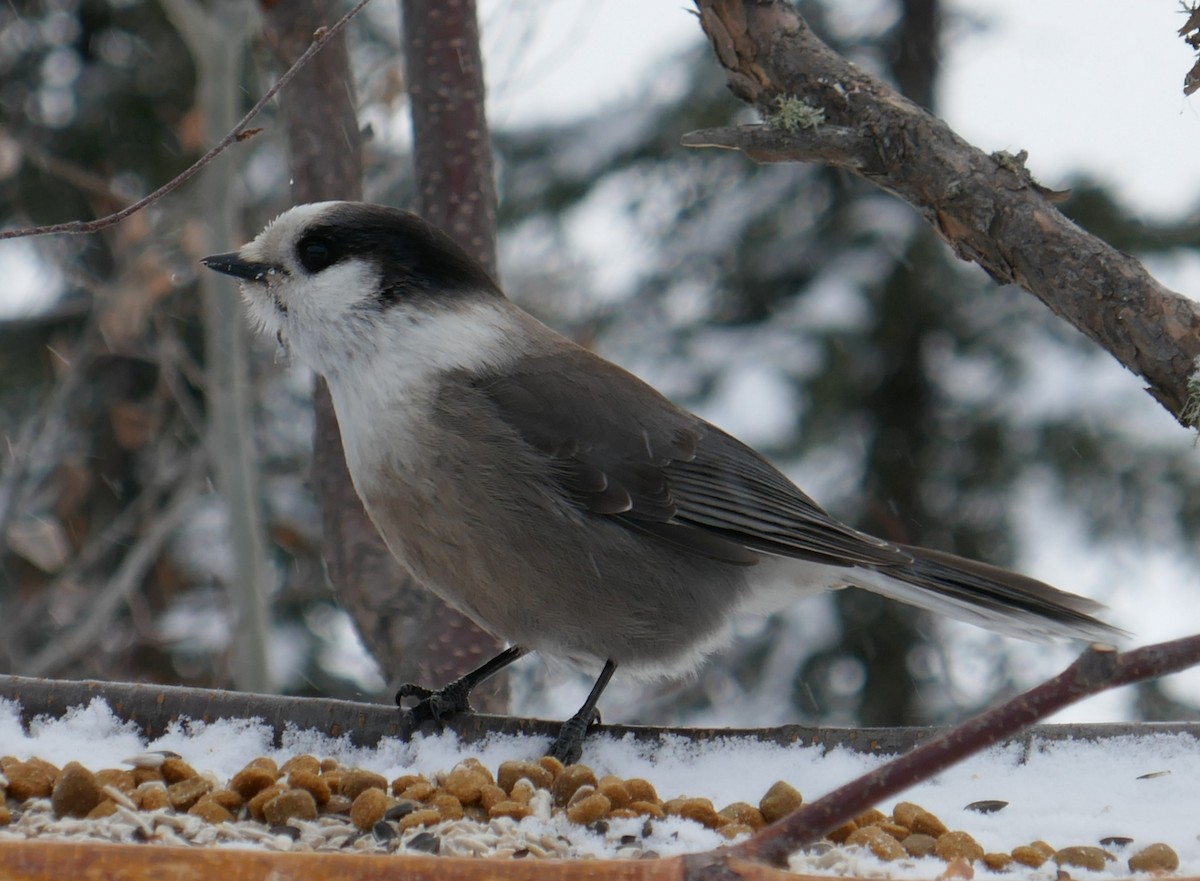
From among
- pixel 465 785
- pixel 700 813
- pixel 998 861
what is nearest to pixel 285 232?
pixel 465 785

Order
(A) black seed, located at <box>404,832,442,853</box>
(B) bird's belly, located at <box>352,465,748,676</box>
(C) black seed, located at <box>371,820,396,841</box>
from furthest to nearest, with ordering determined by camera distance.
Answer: (B) bird's belly, located at <box>352,465,748,676</box>
(C) black seed, located at <box>371,820,396,841</box>
(A) black seed, located at <box>404,832,442,853</box>

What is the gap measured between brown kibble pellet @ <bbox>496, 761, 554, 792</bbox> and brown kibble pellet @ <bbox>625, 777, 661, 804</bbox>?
0.17m

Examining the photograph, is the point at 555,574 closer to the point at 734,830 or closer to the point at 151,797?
the point at 734,830

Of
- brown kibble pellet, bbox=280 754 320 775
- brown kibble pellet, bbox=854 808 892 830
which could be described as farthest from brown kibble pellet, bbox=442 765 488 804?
brown kibble pellet, bbox=854 808 892 830

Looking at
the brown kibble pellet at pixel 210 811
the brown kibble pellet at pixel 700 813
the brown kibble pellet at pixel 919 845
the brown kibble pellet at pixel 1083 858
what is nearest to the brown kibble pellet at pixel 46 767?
the brown kibble pellet at pixel 210 811

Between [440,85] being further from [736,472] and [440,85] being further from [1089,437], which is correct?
[1089,437]

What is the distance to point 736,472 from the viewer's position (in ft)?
11.4

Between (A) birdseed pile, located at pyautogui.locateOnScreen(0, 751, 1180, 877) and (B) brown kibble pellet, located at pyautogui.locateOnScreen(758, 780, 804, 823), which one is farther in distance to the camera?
(B) brown kibble pellet, located at pyautogui.locateOnScreen(758, 780, 804, 823)

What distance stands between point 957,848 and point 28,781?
1480 millimetres

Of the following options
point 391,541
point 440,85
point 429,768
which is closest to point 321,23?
point 440,85

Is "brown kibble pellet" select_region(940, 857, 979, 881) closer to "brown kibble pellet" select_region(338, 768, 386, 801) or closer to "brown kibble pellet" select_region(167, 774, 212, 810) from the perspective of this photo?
"brown kibble pellet" select_region(338, 768, 386, 801)

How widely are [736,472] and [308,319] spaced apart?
1.07 meters

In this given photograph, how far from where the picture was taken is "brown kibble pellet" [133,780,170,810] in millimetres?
2234

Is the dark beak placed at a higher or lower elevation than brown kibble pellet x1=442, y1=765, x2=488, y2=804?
higher
